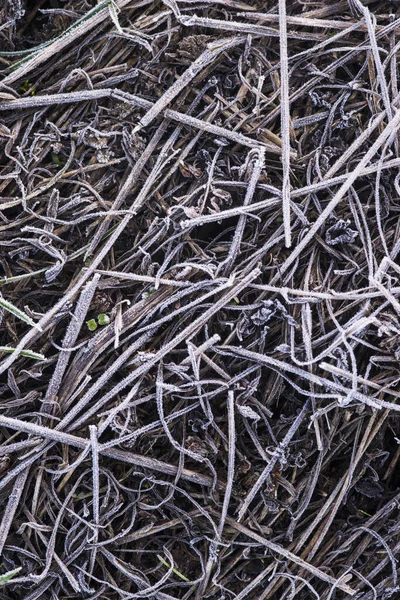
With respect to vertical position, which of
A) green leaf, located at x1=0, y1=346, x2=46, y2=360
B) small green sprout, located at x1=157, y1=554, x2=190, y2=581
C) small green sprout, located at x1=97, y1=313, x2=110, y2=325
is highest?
small green sprout, located at x1=97, y1=313, x2=110, y2=325

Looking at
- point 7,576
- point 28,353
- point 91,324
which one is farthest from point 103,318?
point 7,576

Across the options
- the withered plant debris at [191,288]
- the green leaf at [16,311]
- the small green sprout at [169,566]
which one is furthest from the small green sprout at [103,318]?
the small green sprout at [169,566]

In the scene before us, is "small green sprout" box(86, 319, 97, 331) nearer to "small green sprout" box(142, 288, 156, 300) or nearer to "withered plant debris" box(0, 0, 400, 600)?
"withered plant debris" box(0, 0, 400, 600)

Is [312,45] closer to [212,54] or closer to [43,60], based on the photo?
[212,54]

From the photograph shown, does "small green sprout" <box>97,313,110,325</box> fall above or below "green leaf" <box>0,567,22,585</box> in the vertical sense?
above

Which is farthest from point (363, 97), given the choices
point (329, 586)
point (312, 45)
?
point (329, 586)

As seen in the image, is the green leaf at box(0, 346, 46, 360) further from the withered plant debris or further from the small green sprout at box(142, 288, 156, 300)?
the small green sprout at box(142, 288, 156, 300)

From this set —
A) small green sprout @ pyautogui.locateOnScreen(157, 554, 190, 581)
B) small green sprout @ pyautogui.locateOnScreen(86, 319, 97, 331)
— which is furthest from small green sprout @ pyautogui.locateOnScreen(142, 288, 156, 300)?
Answer: small green sprout @ pyautogui.locateOnScreen(157, 554, 190, 581)

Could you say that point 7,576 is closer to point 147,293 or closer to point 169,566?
point 169,566
